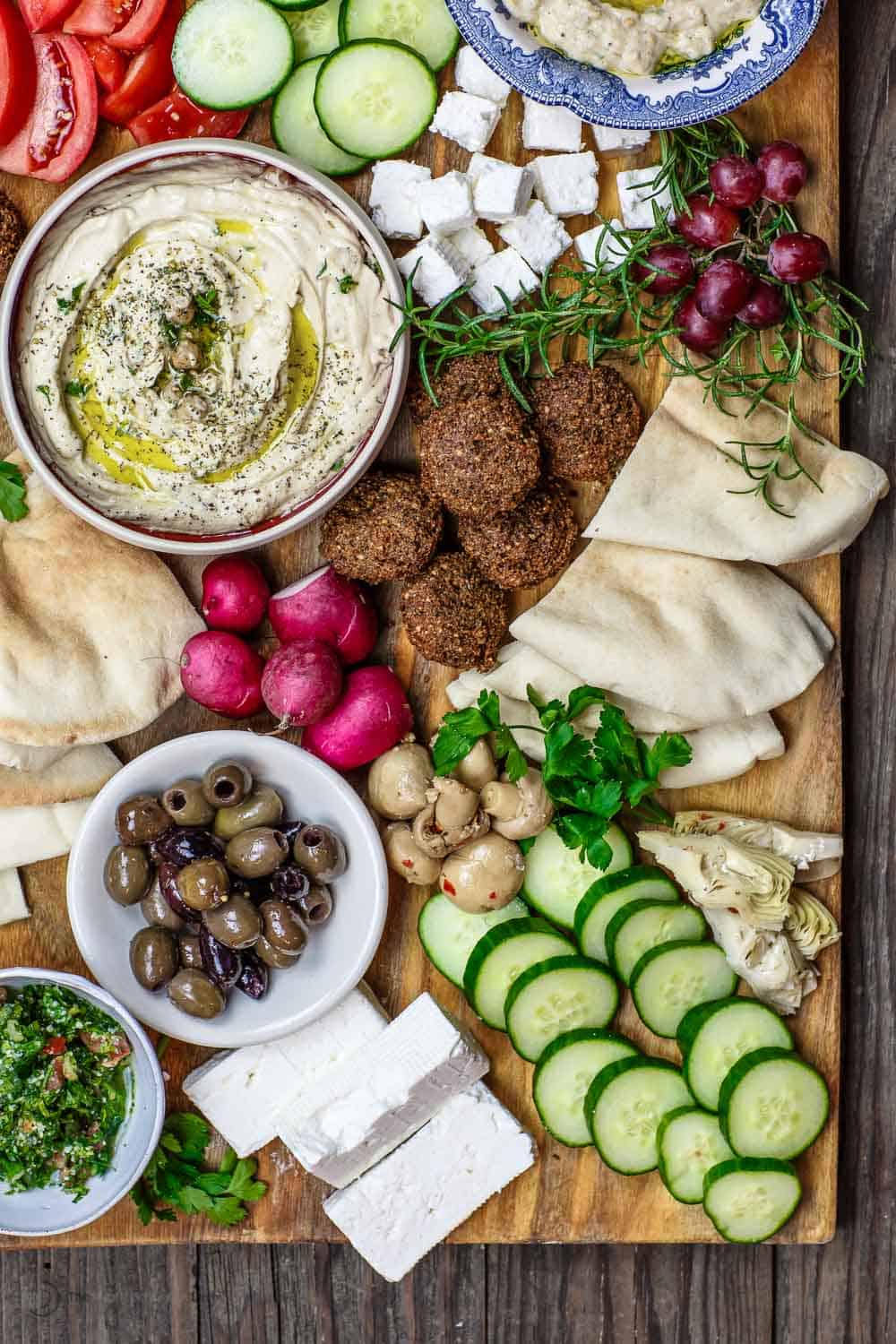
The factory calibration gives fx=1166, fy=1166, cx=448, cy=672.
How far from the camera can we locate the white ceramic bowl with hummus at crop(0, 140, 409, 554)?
2.06m

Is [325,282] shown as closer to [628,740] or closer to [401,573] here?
[401,573]

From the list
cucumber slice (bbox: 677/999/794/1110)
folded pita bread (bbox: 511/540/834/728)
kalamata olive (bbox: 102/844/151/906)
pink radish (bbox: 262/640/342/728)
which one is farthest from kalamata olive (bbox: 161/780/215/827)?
cucumber slice (bbox: 677/999/794/1110)

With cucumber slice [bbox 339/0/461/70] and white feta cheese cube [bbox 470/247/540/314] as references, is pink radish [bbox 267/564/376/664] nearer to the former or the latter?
white feta cheese cube [bbox 470/247/540/314]

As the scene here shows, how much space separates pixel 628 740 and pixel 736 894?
0.38 m

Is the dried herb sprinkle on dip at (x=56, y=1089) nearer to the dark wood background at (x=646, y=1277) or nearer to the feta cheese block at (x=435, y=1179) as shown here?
the feta cheese block at (x=435, y=1179)

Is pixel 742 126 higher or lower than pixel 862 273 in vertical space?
higher

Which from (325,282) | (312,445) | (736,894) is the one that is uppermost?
(325,282)

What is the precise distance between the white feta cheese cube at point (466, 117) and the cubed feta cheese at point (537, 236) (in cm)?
17

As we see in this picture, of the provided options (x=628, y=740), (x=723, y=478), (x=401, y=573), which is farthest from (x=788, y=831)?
(x=401, y=573)

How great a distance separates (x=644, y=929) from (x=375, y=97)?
1.72 meters

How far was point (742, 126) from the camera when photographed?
2320 mm

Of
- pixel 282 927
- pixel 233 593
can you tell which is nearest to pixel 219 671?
pixel 233 593

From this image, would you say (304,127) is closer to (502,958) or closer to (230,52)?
(230,52)

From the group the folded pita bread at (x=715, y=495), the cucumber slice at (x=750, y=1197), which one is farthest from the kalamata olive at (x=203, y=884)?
the cucumber slice at (x=750, y=1197)
